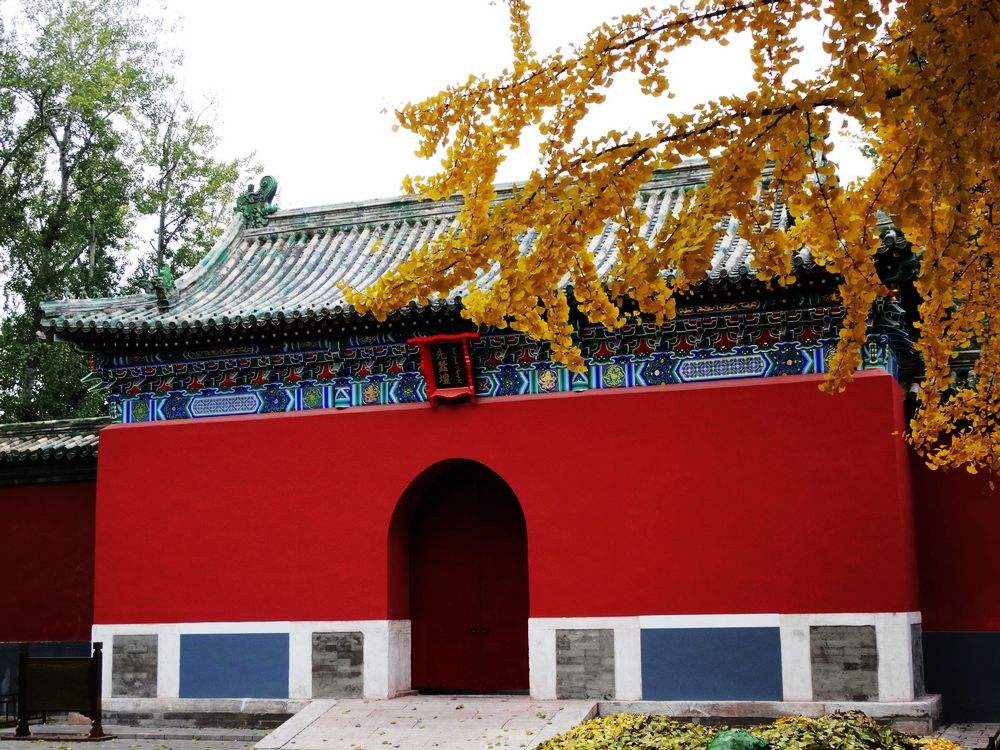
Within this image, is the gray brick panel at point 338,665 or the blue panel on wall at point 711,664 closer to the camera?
the blue panel on wall at point 711,664

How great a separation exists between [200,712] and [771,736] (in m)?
5.99

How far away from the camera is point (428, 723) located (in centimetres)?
912

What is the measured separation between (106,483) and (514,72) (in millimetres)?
7317

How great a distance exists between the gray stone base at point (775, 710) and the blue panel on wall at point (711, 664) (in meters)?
0.07

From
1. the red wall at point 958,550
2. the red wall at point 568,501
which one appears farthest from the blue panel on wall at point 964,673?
the red wall at point 568,501

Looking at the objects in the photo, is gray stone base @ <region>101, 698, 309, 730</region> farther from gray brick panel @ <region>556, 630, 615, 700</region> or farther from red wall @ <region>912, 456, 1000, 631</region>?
red wall @ <region>912, 456, 1000, 631</region>

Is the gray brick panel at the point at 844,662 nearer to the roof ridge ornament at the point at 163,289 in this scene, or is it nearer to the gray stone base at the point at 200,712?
the gray stone base at the point at 200,712

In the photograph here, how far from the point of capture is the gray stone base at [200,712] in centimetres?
1023

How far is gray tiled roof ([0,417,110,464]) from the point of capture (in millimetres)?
12117

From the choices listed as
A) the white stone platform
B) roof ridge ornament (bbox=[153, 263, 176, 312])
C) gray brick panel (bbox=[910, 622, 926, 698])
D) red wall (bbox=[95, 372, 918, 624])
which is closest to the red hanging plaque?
red wall (bbox=[95, 372, 918, 624])

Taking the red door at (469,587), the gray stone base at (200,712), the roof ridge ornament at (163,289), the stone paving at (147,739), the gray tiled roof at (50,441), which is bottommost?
the stone paving at (147,739)

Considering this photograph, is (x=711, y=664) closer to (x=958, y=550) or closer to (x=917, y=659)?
(x=917, y=659)

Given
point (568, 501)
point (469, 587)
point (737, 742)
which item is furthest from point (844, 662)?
point (737, 742)

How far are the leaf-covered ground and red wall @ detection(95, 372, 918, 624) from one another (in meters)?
2.59
